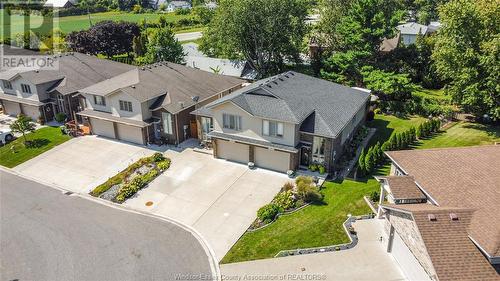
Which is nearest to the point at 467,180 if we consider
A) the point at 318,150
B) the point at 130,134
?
the point at 318,150

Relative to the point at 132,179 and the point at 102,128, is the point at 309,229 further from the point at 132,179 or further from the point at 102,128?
the point at 102,128

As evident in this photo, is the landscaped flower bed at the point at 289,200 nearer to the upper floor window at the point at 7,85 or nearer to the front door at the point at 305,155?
the front door at the point at 305,155

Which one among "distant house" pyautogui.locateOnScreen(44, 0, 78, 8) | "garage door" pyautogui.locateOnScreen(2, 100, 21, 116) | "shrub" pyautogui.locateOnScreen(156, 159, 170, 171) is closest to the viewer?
"shrub" pyautogui.locateOnScreen(156, 159, 170, 171)

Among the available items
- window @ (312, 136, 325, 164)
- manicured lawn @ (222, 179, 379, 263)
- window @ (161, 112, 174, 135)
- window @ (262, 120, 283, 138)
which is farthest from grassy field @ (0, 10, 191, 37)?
manicured lawn @ (222, 179, 379, 263)

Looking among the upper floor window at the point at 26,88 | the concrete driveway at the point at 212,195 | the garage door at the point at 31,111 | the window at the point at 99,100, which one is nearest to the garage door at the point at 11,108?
the garage door at the point at 31,111

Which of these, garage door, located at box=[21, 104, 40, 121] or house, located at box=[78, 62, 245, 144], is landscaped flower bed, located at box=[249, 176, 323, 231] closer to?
house, located at box=[78, 62, 245, 144]

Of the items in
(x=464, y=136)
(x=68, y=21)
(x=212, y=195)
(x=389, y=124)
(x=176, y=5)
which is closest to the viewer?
(x=212, y=195)
